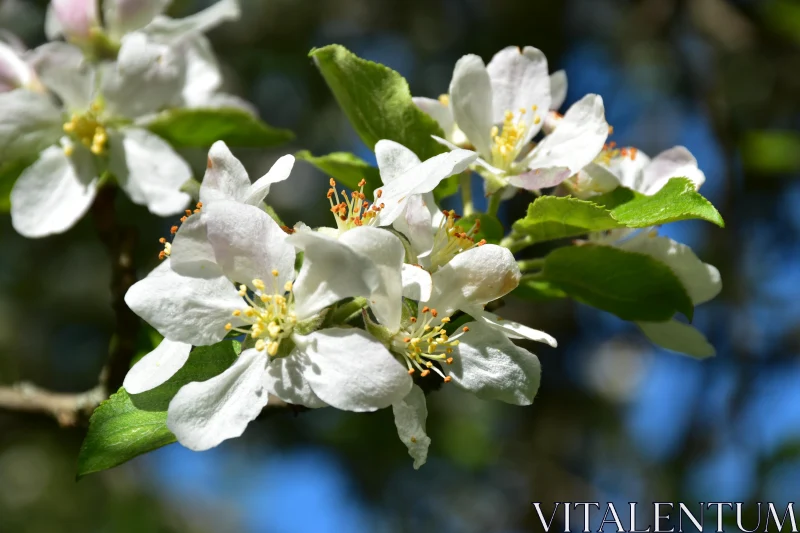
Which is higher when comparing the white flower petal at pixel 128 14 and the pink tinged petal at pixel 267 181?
the pink tinged petal at pixel 267 181

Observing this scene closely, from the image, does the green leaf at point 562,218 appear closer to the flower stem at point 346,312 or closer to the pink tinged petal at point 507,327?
the pink tinged petal at point 507,327

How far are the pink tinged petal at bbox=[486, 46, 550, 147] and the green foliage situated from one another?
7.9 inches

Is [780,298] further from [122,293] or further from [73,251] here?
[73,251]

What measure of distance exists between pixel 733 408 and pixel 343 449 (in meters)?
2.44

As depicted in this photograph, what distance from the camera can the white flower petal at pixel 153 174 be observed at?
1333 mm

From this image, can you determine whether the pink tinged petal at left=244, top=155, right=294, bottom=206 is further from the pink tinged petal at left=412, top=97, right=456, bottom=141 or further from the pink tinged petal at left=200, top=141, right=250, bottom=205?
the pink tinged petal at left=412, top=97, right=456, bottom=141

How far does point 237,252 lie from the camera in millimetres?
859

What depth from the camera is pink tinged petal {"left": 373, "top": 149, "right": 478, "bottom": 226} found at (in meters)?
0.88

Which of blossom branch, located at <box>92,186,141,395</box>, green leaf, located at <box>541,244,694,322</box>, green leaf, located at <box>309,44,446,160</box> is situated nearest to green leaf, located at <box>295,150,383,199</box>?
green leaf, located at <box>309,44,446,160</box>

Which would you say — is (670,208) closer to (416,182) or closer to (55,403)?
(416,182)

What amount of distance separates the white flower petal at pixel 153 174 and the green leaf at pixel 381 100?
0.37 meters

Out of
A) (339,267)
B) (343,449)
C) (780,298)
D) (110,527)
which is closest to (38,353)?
(110,527)

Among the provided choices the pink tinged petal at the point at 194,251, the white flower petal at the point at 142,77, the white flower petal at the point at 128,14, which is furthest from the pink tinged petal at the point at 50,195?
the pink tinged petal at the point at 194,251

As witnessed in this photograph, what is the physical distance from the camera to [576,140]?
3.65 ft
